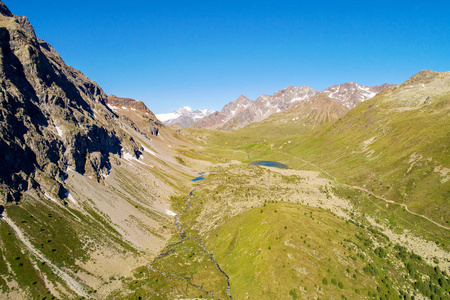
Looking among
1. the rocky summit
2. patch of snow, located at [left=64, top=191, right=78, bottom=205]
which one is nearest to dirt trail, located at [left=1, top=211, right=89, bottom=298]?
the rocky summit

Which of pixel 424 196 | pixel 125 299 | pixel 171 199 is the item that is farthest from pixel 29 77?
pixel 424 196

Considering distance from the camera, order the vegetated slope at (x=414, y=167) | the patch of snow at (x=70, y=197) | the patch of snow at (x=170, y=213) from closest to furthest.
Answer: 1. the patch of snow at (x=70, y=197)
2. the vegetated slope at (x=414, y=167)
3. the patch of snow at (x=170, y=213)

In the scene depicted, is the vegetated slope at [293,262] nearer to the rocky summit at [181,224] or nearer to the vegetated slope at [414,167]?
the rocky summit at [181,224]

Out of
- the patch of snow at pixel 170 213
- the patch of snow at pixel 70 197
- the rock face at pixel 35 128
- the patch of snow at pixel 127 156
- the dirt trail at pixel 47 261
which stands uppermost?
the rock face at pixel 35 128

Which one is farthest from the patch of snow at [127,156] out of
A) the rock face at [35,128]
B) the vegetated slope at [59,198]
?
the rock face at [35,128]

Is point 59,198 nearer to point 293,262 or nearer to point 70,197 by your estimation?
point 70,197

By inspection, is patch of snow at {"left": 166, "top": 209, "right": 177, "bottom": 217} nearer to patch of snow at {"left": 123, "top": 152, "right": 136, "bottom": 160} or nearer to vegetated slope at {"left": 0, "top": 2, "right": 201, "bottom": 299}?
vegetated slope at {"left": 0, "top": 2, "right": 201, "bottom": 299}

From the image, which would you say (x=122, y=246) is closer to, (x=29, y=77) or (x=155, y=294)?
(x=155, y=294)
